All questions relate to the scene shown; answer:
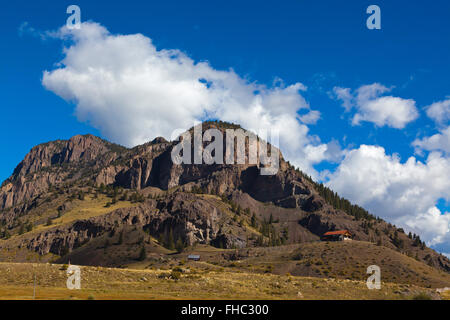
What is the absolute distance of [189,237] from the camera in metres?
197

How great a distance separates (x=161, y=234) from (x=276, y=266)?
76.3m
